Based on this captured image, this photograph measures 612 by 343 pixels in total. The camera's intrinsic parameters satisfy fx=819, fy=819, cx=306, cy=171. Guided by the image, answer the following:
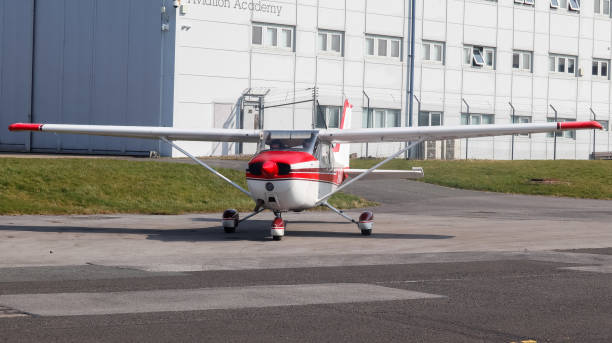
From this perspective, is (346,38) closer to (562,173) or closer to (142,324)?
(562,173)

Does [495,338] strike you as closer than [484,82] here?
Yes

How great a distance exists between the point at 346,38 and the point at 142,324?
36.4 m

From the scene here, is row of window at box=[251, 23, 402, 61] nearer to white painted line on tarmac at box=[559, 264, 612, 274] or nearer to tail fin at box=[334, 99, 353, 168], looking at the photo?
tail fin at box=[334, 99, 353, 168]

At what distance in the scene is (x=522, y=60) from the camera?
48969 millimetres

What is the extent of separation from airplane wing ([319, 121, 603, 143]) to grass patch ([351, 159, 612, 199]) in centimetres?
1581

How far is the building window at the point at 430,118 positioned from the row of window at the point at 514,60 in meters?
2.96

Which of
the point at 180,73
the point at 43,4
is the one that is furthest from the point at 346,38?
the point at 43,4


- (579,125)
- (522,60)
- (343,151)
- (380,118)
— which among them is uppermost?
(522,60)

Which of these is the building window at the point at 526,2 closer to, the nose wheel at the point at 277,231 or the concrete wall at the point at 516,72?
the concrete wall at the point at 516,72

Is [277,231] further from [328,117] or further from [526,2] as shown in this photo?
[526,2]

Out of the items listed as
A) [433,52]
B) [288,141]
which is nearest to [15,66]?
[433,52]

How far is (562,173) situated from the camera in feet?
122

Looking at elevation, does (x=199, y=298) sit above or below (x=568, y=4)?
below

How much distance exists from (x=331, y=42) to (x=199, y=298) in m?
34.5
